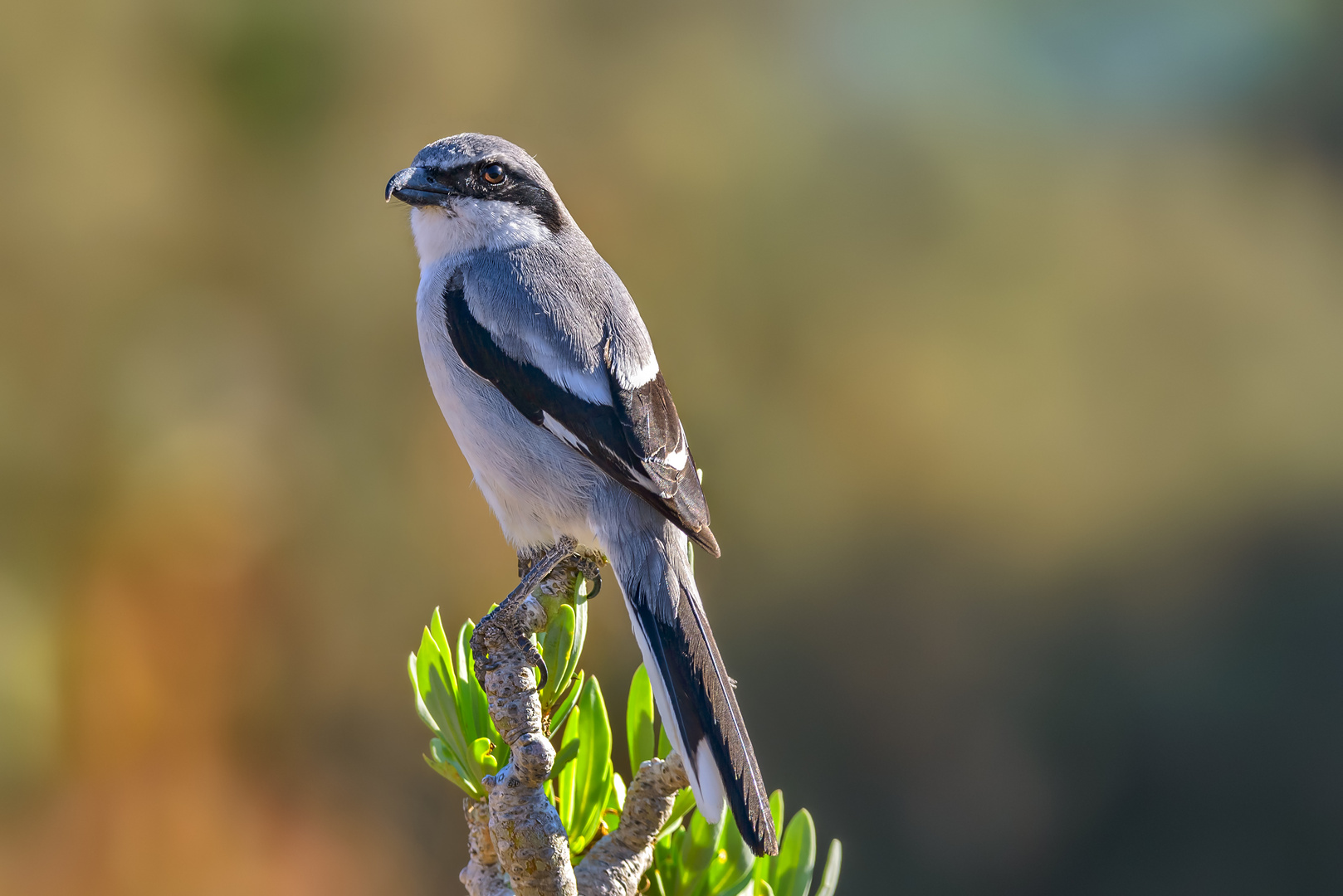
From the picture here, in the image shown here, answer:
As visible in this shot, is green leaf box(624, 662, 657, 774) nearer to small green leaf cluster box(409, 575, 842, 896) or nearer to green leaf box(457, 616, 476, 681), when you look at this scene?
small green leaf cluster box(409, 575, 842, 896)

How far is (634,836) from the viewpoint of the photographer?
1087mm

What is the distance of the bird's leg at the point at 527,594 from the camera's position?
1117 millimetres

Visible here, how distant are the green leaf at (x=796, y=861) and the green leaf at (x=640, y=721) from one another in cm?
19

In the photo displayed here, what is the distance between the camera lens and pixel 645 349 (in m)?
1.61

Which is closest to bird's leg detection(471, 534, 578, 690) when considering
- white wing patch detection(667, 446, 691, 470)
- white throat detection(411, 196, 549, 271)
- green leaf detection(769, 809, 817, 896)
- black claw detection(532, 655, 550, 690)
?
black claw detection(532, 655, 550, 690)

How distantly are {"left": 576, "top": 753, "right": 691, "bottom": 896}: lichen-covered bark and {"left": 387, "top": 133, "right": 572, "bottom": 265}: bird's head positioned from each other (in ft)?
3.22

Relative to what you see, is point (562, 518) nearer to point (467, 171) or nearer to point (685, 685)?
point (685, 685)

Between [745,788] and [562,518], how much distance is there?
1.91 feet

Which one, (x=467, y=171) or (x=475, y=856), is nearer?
(x=475, y=856)

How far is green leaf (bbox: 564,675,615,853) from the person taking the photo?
1193 millimetres

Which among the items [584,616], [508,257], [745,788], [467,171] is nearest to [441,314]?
[508,257]

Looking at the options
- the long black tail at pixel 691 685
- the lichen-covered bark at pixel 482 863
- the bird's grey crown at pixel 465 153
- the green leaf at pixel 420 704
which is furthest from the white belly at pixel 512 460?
the lichen-covered bark at pixel 482 863

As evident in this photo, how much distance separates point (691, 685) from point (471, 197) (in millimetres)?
962

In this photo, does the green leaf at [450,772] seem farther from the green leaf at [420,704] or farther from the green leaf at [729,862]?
the green leaf at [729,862]
